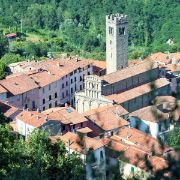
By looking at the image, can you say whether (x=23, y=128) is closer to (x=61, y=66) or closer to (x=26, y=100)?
(x=26, y=100)

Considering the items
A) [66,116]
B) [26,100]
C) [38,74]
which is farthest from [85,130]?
Answer: [38,74]

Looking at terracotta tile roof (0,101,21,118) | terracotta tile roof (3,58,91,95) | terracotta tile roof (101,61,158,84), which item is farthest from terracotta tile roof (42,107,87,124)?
terracotta tile roof (101,61,158,84)

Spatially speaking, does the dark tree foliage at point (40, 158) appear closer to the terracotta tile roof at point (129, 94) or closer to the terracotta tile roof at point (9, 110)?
the terracotta tile roof at point (9, 110)

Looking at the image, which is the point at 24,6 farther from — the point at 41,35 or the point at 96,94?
the point at 96,94

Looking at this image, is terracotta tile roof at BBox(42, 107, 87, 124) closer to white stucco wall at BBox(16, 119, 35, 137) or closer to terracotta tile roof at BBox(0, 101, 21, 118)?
white stucco wall at BBox(16, 119, 35, 137)

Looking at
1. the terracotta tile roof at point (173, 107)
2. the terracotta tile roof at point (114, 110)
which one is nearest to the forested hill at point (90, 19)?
the terracotta tile roof at point (114, 110)

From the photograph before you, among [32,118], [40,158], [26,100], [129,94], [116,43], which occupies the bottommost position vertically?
[26,100]
